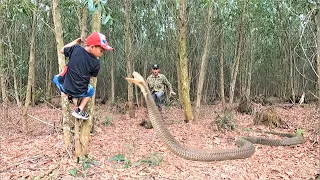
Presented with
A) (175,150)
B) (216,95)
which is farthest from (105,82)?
(175,150)

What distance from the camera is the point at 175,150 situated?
161 inches

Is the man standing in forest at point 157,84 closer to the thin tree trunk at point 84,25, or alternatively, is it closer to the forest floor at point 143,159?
the forest floor at point 143,159

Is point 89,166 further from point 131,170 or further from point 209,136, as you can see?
point 209,136

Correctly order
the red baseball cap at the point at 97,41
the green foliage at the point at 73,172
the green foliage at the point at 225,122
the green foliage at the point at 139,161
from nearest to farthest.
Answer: the red baseball cap at the point at 97,41 → the green foliage at the point at 73,172 → the green foliage at the point at 139,161 → the green foliage at the point at 225,122

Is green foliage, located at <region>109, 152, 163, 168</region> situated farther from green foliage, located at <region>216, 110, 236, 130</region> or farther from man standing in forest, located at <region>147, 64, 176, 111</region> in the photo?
man standing in forest, located at <region>147, 64, 176, 111</region>

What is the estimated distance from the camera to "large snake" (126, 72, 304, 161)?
11.3ft

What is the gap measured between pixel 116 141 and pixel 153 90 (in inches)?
112

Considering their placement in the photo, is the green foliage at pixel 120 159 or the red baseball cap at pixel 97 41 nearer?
the red baseball cap at pixel 97 41

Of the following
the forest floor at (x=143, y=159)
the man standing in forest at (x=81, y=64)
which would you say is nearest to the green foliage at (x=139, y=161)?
the forest floor at (x=143, y=159)

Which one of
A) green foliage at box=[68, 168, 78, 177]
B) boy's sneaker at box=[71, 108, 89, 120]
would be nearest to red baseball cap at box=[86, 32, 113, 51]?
boy's sneaker at box=[71, 108, 89, 120]

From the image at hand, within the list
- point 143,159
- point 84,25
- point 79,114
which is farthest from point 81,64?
point 143,159

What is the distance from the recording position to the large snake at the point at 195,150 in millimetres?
3434

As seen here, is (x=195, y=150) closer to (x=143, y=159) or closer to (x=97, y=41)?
(x=143, y=159)

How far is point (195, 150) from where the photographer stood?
540 cm
